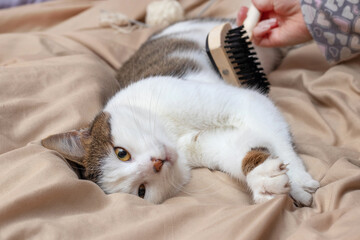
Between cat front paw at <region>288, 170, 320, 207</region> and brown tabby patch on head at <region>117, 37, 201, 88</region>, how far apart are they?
0.75m

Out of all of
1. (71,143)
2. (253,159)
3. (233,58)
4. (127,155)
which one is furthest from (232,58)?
(71,143)

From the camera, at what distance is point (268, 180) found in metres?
1.22

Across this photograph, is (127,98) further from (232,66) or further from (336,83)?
(336,83)

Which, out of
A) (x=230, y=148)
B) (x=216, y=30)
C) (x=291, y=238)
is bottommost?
(x=230, y=148)

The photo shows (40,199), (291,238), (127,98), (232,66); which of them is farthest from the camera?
(232,66)

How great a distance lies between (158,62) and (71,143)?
2.47ft

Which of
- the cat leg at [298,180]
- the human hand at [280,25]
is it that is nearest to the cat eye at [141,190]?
the cat leg at [298,180]

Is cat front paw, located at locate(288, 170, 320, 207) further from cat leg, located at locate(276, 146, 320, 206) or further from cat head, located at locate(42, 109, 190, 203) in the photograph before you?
cat head, located at locate(42, 109, 190, 203)

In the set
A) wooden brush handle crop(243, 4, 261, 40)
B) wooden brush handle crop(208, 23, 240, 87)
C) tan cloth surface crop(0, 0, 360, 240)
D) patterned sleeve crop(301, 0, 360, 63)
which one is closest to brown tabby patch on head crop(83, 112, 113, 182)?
tan cloth surface crop(0, 0, 360, 240)

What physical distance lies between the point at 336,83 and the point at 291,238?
1.08 meters

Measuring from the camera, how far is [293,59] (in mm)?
2230

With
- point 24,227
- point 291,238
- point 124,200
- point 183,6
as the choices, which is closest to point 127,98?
point 124,200

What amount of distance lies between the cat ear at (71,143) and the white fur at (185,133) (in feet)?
0.39

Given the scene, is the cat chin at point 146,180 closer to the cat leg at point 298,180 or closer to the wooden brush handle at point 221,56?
the cat leg at point 298,180
